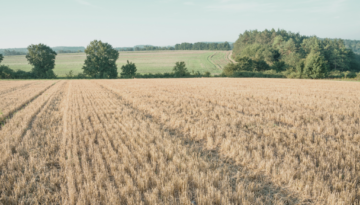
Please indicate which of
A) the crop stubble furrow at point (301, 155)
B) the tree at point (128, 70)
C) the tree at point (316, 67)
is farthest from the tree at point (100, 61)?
the crop stubble furrow at point (301, 155)

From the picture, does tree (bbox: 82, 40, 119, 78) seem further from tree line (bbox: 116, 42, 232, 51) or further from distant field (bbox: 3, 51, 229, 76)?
tree line (bbox: 116, 42, 232, 51)

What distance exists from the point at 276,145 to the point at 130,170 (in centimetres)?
392

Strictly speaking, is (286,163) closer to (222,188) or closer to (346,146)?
(222,188)

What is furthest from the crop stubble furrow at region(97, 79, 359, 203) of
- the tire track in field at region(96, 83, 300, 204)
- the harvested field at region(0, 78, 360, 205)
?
the tire track in field at region(96, 83, 300, 204)

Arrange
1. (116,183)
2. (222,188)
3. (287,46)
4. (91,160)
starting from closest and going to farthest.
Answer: (222,188) < (116,183) < (91,160) < (287,46)

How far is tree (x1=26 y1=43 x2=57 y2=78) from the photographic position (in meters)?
55.2

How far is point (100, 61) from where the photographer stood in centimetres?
5519

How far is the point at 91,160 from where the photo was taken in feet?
15.4

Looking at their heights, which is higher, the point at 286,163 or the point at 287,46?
the point at 287,46

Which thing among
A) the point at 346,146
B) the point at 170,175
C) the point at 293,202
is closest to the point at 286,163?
the point at 293,202

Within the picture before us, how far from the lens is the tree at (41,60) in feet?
181

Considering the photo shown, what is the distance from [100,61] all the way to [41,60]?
1779cm

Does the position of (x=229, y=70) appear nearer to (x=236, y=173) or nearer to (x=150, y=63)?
(x=150, y=63)

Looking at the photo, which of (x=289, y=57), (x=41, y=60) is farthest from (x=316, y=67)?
(x=41, y=60)
